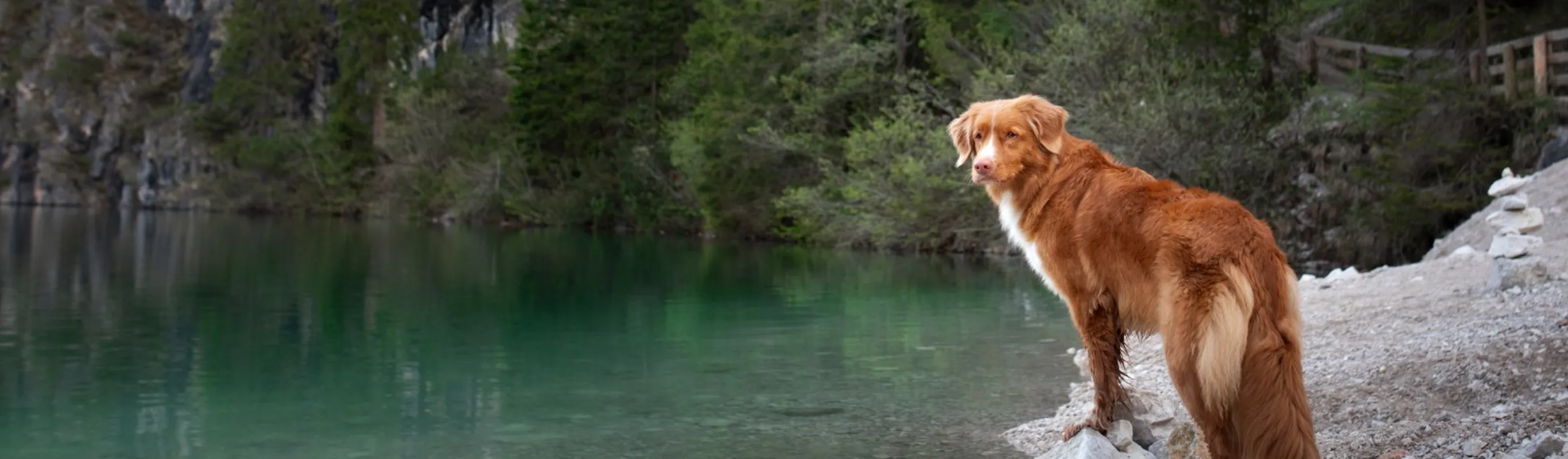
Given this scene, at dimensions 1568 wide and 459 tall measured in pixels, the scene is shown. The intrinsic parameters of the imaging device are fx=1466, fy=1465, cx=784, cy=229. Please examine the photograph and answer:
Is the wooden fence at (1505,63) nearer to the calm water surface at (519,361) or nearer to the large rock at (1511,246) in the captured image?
the calm water surface at (519,361)

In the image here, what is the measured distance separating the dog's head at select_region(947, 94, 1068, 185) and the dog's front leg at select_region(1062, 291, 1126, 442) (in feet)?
2.08

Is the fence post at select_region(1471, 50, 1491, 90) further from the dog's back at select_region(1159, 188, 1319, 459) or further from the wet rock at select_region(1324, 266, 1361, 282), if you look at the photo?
the dog's back at select_region(1159, 188, 1319, 459)

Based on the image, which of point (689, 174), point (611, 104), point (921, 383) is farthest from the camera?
point (611, 104)

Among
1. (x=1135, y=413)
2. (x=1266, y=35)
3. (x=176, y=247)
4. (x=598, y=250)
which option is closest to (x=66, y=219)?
(x=176, y=247)

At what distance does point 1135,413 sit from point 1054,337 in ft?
22.9

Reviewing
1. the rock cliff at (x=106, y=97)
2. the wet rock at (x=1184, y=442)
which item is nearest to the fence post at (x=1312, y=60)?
the wet rock at (x=1184, y=442)

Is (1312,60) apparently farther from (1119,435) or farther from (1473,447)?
(1119,435)

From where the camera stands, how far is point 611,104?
52219 mm

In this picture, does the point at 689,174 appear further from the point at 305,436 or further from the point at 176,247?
the point at 305,436

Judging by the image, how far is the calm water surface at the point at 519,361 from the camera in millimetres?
8508

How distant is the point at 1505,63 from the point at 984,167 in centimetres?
1757

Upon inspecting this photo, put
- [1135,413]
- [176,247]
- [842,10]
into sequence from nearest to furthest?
1. [1135,413]
2. [176,247]
3. [842,10]

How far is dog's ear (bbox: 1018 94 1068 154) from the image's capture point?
20.8ft

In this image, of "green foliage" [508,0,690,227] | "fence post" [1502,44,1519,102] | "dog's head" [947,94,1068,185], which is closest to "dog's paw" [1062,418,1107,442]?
"dog's head" [947,94,1068,185]
